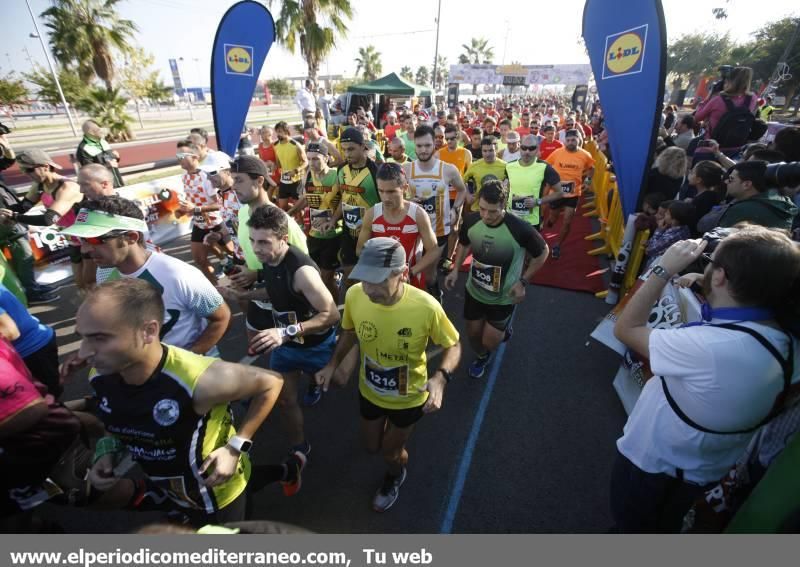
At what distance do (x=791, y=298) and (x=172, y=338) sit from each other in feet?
10.9

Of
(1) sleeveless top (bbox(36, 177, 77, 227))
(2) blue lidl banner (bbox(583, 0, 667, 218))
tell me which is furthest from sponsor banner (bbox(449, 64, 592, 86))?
(1) sleeveless top (bbox(36, 177, 77, 227))

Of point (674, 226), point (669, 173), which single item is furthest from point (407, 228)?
point (669, 173)

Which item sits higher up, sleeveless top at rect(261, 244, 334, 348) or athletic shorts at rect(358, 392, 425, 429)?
sleeveless top at rect(261, 244, 334, 348)

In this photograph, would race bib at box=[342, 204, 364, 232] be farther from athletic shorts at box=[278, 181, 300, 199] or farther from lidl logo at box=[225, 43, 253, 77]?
lidl logo at box=[225, 43, 253, 77]

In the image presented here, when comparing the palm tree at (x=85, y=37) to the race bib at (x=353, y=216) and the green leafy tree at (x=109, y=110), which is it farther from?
the race bib at (x=353, y=216)

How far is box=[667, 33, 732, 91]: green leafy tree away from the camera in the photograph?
4884 cm

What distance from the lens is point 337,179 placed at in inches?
204

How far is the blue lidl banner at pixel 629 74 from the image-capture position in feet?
13.2

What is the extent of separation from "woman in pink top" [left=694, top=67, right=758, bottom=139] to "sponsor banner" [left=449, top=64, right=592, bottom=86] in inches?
1274

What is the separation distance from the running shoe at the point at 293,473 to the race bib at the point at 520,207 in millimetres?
4634

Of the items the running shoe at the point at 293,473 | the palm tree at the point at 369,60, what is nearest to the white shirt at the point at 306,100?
the running shoe at the point at 293,473

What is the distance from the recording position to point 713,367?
1512 millimetres

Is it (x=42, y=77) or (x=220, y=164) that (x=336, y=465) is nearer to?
(x=220, y=164)

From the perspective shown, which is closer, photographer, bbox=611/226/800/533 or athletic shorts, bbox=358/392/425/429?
photographer, bbox=611/226/800/533
